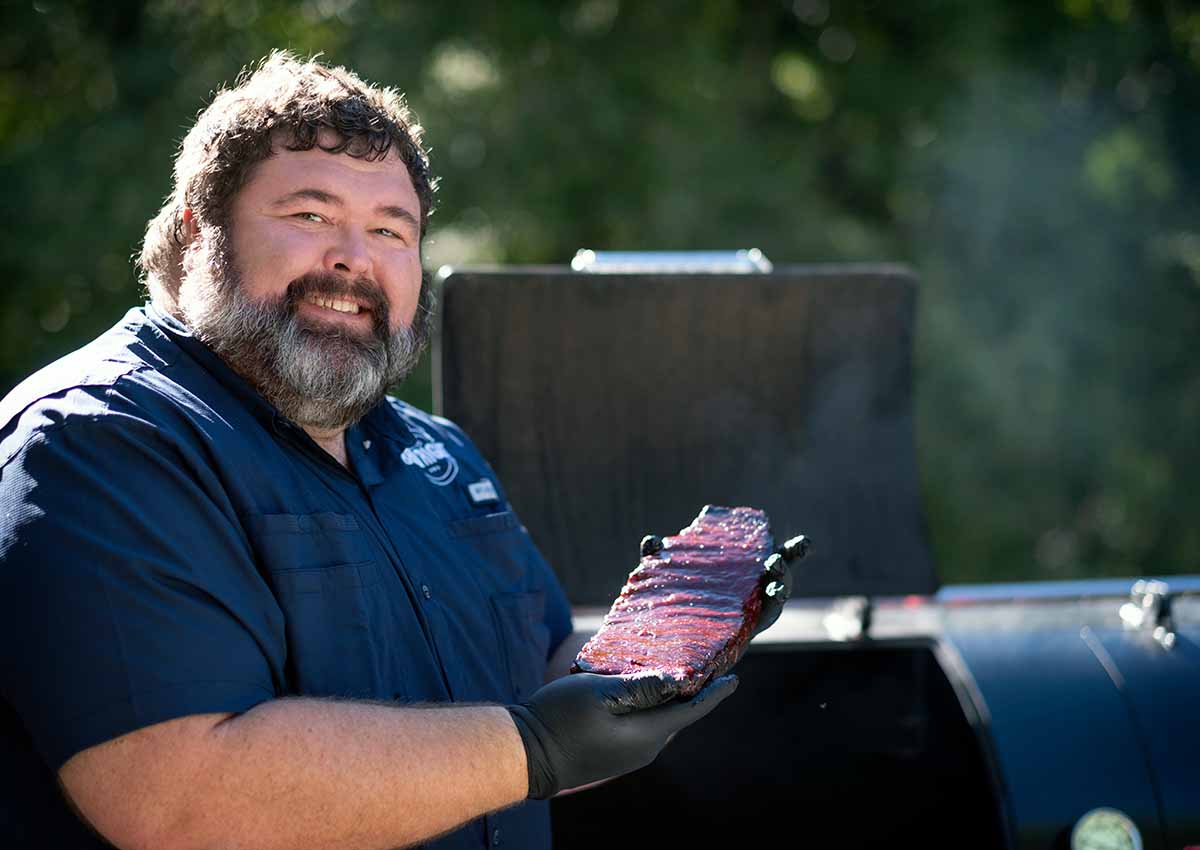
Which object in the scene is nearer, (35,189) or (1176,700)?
(1176,700)

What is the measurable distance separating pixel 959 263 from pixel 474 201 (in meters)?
3.75

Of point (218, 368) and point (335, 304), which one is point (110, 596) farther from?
point (335, 304)

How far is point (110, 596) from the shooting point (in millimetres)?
1593

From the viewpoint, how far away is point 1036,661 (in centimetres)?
283

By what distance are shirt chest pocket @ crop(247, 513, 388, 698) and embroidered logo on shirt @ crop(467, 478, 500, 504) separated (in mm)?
536

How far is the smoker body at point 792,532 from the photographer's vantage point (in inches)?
117

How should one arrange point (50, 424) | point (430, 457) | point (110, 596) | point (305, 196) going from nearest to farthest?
Answer: point (110, 596) → point (50, 424) → point (305, 196) → point (430, 457)

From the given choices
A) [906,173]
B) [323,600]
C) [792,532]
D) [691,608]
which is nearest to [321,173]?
[323,600]

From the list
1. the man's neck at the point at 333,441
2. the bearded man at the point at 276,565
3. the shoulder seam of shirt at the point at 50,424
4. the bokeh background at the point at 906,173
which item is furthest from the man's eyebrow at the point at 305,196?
the bokeh background at the point at 906,173

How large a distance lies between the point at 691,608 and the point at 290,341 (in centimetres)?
88

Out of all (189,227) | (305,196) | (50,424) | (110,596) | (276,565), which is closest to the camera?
(110,596)

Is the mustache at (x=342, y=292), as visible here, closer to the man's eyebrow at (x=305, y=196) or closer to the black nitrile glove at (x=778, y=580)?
the man's eyebrow at (x=305, y=196)

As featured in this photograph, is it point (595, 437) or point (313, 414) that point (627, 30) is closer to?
point (595, 437)

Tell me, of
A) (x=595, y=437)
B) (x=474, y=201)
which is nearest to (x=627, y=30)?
(x=474, y=201)
